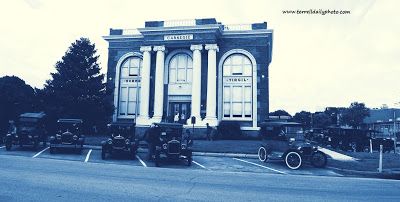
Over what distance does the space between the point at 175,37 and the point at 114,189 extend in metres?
22.7

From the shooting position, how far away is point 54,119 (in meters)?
25.7

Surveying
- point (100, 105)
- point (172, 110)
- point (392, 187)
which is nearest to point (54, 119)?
point (100, 105)

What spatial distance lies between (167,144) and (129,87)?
62.9ft

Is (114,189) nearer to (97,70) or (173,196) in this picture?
(173,196)

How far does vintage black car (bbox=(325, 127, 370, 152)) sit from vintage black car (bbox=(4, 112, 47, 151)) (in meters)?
21.6

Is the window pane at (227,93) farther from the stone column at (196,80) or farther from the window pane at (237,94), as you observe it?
the stone column at (196,80)

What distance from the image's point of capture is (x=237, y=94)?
29.8 metres

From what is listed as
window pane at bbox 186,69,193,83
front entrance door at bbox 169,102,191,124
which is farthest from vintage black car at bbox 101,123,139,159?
window pane at bbox 186,69,193,83

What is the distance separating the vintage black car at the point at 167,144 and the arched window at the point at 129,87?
16.9 m

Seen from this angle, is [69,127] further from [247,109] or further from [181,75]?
[247,109]

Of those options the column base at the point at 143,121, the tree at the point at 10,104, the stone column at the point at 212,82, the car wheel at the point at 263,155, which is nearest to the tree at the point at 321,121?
the stone column at the point at 212,82

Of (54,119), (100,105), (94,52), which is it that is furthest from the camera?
(94,52)

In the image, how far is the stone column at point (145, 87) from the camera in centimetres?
2898

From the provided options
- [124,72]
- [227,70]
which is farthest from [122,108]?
[227,70]
